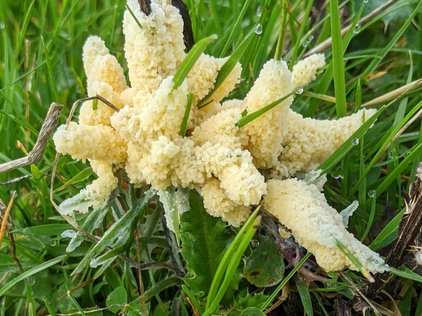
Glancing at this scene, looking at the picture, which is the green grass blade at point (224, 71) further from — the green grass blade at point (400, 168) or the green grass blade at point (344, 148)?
the green grass blade at point (400, 168)

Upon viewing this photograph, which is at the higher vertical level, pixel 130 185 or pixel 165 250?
pixel 130 185

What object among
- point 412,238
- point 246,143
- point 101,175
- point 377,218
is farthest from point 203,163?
point 377,218

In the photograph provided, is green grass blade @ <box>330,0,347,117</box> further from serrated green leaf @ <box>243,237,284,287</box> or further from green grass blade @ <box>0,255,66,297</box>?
green grass blade @ <box>0,255,66,297</box>

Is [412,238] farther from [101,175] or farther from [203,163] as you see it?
[101,175]

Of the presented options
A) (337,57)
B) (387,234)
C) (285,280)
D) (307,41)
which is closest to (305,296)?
(285,280)

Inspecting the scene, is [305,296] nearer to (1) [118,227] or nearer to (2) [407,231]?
(2) [407,231]

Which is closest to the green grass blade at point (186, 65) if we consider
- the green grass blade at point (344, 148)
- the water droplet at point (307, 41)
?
the green grass blade at point (344, 148)

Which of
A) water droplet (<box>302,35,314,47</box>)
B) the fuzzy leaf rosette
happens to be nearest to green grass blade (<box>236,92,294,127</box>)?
the fuzzy leaf rosette
